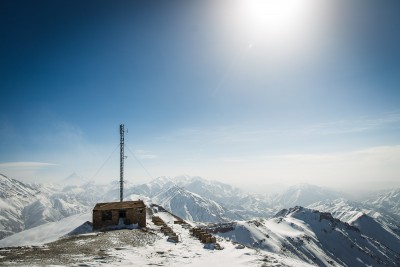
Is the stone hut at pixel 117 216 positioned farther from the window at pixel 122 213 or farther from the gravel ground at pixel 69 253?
the gravel ground at pixel 69 253

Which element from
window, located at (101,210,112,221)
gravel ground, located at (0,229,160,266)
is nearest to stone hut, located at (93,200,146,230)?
window, located at (101,210,112,221)

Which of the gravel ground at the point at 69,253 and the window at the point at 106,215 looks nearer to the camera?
the gravel ground at the point at 69,253

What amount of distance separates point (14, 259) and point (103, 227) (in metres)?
21.6

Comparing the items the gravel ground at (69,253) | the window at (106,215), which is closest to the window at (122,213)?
the window at (106,215)

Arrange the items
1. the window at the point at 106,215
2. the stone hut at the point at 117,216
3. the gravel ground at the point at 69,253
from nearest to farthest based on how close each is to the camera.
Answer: the gravel ground at the point at 69,253 → the stone hut at the point at 117,216 → the window at the point at 106,215

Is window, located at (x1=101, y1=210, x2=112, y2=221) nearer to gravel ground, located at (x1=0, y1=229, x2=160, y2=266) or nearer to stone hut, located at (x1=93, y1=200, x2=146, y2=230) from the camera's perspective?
stone hut, located at (x1=93, y1=200, x2=146, y2=230)

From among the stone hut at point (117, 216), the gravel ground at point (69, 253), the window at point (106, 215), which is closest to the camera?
the gravel ground at point (69, 253)

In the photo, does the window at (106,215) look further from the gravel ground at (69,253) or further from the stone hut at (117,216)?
the gravel ground at (69,253)

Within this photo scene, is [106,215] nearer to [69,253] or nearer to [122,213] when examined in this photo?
[122,213]

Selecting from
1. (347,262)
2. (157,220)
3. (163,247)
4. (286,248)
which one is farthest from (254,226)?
(163,247)

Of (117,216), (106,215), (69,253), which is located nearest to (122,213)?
(117,216)

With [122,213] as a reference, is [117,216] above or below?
below

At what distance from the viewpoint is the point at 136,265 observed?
17406 mm

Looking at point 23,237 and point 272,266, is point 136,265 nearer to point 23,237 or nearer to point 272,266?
point 272,266
